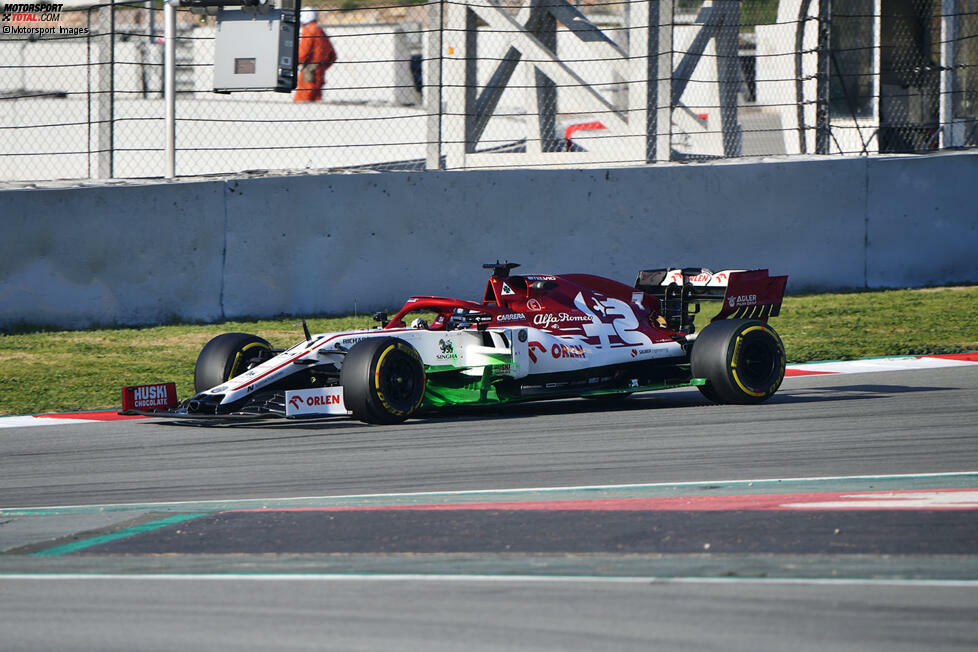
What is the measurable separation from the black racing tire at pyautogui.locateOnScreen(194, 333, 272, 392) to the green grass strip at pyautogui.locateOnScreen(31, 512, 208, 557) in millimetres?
3050

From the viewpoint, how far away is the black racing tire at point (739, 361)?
9.16 meters

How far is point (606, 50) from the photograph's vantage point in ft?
51.5

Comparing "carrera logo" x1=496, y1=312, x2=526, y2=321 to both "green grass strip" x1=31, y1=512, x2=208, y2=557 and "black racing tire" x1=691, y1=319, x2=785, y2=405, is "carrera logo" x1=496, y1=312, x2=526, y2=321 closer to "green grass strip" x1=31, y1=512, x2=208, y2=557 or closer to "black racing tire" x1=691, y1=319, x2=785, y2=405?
"black racing tire" x1=691, y1=319, x2=785, y2=405

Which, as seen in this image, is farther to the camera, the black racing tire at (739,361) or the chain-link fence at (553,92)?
the chain-link fence at (553,92)

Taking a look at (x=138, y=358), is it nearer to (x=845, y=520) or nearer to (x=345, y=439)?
(x=345, y=439)

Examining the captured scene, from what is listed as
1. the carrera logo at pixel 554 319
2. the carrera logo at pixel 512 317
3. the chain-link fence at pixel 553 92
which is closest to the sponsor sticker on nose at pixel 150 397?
the carrera logo at pixel 512 317

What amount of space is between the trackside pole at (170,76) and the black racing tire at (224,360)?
3.84m

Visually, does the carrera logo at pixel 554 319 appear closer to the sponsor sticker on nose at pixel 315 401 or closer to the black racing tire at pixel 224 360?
the sponsor sticker on nose at pixel 315 401

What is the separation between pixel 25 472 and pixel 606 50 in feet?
33.1

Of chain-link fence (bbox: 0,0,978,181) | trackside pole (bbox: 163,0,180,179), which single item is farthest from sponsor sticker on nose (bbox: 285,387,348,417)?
trackside pole (bbox: 163,0,180,179)

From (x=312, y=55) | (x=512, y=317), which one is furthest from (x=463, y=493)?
(x=312, y=55)

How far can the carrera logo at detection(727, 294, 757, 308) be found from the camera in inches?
382

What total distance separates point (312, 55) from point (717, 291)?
11955 millimetres

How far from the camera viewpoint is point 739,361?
362 inches
